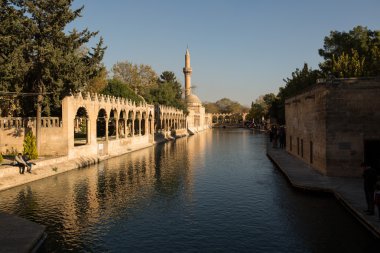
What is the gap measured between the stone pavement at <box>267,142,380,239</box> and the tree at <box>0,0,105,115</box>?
18.5 meters

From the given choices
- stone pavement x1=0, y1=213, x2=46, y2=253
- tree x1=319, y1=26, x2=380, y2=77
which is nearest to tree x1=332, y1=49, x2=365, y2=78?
tree x1=319, y1=26, x2=380, y2=77

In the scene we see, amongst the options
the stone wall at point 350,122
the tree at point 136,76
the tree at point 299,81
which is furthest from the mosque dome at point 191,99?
the stone wall at point 350,122

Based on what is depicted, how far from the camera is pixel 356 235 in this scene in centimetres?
1182

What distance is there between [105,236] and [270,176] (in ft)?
48.1

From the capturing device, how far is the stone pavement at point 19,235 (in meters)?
10.1

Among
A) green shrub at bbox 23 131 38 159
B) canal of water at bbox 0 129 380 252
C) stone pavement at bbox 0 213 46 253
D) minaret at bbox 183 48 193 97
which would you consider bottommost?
canal of water at bbox 0 129 380 252

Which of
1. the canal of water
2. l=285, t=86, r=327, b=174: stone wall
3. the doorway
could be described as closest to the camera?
the canal of water

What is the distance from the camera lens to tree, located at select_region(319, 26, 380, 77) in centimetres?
4503

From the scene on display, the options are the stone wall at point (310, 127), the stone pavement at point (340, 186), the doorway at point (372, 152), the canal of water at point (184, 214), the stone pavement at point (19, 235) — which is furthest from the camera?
the stone wall at point (310, 127)

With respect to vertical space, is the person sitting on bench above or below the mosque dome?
below

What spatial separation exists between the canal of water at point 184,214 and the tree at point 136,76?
175 feet

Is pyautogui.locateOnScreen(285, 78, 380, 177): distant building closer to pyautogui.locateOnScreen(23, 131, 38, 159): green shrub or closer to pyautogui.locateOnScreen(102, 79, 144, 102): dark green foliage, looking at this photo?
pyautogui.locateOnScreen(23, 131, 38, 159): green shrub

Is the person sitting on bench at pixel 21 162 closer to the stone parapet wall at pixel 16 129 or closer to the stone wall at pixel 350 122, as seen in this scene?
the stone parapet wall at pixel 16 129

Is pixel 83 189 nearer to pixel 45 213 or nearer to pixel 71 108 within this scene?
pixel 45 213
